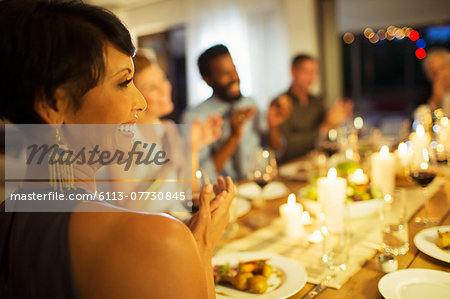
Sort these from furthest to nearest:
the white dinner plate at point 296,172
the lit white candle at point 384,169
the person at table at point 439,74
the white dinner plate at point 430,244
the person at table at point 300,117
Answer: the person at table at point 439,74, the person at table at point 300,117, the white dinner plate at point 296,172, the lit white candle at point 384,169, the white dinner plate at point 430,244

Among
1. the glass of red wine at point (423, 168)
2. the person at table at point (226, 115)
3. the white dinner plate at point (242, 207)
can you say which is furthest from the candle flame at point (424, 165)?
the person at table at point (226, 115)

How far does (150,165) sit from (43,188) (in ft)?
3.62

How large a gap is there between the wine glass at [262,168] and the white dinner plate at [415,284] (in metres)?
0.73

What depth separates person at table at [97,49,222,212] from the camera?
158cm

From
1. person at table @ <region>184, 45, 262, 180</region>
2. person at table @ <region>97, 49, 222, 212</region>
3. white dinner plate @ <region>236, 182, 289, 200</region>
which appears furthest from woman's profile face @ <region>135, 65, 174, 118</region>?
white dinner plate @ <region>236, 182, 289, 200</region>

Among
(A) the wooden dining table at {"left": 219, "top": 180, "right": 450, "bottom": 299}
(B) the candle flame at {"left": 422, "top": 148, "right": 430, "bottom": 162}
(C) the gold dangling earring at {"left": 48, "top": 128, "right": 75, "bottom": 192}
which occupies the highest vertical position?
(C) the gold dangling earring at {"left": 48, "top": 128, "right": 75, "bottom": 192}

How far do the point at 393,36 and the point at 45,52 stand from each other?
6029 mm

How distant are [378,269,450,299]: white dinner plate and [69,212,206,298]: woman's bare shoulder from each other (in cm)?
46

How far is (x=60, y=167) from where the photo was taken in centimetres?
71

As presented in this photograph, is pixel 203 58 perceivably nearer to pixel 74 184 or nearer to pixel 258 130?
pixel 258 130

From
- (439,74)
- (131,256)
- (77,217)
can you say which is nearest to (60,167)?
(77,217)

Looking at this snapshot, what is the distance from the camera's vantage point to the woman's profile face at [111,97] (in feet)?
2.21

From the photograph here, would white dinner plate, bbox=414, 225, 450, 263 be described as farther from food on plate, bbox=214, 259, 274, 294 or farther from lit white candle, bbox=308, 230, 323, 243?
food on plate, bbox=214, 259, 274, 294

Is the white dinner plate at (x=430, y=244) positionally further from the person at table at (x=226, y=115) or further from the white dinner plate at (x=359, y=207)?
the person at table at (x=226, y=115)
